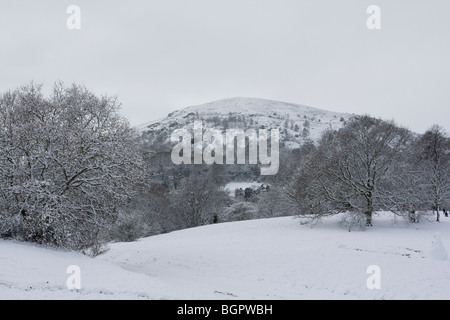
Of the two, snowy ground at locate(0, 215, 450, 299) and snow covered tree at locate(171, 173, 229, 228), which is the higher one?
snowy ground at locate(0, 215, 450, 299)

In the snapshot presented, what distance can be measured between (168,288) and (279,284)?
6114 mm

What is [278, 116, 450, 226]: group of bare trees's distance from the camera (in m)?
27.7

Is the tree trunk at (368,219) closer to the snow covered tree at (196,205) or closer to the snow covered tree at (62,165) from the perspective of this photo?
the snow covered tree at (62,165)

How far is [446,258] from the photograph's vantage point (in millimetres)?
16656

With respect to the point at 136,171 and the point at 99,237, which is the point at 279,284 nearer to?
the point at 136,171

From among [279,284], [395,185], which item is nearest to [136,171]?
[279,284]

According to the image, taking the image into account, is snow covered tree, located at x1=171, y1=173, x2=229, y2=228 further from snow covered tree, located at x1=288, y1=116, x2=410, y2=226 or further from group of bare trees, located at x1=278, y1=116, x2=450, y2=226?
snow covered tree, located at x1=288, y1=116, x2=410, y2=226

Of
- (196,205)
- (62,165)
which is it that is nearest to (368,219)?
(62,165)

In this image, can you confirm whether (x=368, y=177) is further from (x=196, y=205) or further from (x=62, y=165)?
(x=196, y=205)

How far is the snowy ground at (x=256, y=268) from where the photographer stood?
37.4 ft

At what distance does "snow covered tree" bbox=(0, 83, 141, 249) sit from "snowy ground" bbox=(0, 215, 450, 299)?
1.50 meters

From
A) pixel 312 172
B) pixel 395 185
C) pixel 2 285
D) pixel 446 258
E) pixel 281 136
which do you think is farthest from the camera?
pixel 281 136

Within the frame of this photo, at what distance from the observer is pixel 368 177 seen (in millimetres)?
28453

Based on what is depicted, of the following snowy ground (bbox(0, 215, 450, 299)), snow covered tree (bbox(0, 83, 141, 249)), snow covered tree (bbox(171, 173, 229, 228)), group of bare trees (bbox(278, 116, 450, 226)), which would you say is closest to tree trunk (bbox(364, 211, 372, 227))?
group of bare trees (bbox(278, 116, 450, 226))
